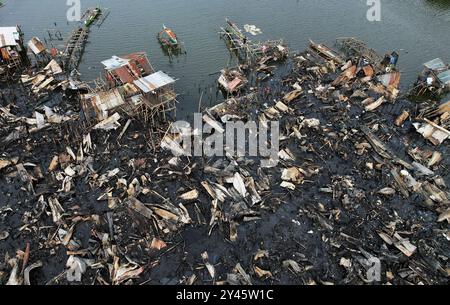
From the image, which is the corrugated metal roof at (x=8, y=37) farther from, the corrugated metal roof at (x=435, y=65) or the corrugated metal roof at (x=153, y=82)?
the corrugated metal roof at (x=435, y=65)

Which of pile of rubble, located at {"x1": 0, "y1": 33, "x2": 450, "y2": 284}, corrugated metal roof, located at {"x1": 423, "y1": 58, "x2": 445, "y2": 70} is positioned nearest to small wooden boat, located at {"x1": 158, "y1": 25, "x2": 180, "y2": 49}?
pile of rubble, located at {"x1": 0, "y1": 33, "x2": 450, "y2": 284}

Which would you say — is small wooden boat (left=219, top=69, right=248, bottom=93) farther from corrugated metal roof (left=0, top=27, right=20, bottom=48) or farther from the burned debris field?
corrugated metal roof (left=0, top=27, right=20, bottom=48)

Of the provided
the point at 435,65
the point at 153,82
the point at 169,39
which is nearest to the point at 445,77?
the point at 435,65

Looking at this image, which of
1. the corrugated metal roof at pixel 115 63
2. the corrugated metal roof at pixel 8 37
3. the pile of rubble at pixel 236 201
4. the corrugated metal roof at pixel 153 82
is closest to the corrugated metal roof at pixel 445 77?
the pile of rubble at pixel 236 201

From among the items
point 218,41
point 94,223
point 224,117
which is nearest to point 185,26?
point 218,41

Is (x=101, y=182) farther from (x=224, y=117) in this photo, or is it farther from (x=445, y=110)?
(x=445, y=110)

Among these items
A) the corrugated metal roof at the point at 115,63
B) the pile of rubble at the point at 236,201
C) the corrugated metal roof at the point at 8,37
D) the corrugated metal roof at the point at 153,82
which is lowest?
the pile of rubble at the point at 236,201
